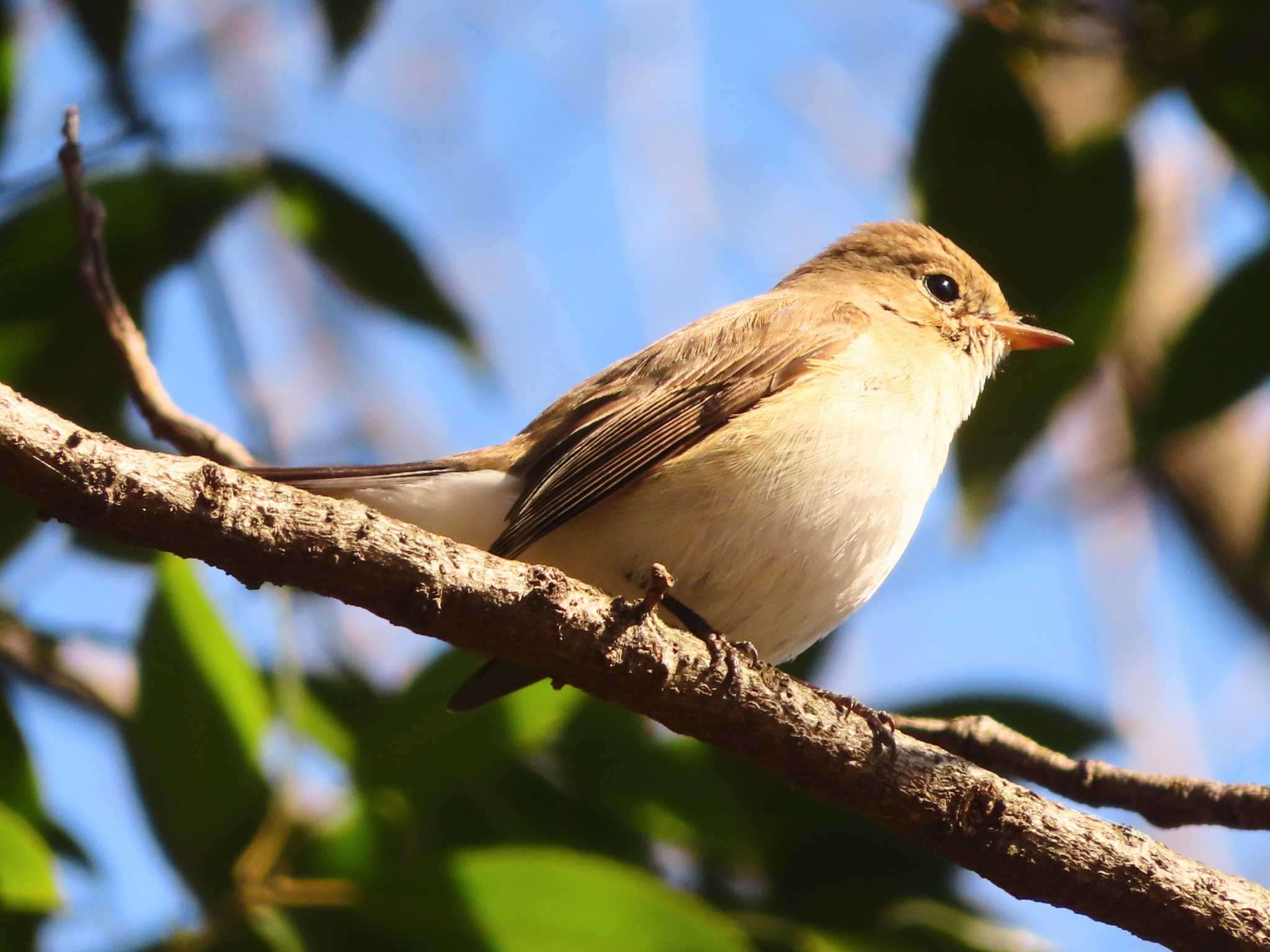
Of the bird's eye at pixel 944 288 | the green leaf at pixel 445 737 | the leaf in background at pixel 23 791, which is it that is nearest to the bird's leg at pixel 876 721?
the green leaf at pixel 445 737

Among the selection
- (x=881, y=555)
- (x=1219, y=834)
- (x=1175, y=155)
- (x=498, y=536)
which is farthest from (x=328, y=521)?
(x=1175, y=155)

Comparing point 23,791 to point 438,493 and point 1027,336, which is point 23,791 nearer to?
point 438,493

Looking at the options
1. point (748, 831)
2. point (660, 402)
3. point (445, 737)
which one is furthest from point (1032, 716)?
point (445, 737)

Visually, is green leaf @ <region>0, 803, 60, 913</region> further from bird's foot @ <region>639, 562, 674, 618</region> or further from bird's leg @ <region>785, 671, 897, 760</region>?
bird's leg @ <region>785, 671, 897, 760</region>

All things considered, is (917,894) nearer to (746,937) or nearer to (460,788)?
(746,937)

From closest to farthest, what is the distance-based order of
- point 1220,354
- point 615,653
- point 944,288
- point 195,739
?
1. point 615,653
2. point 195,739
3. point 1220,354
4. point 944,288

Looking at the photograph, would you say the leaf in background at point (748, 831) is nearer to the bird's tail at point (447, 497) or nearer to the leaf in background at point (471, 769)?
the leaf in background at point (471, 769)
